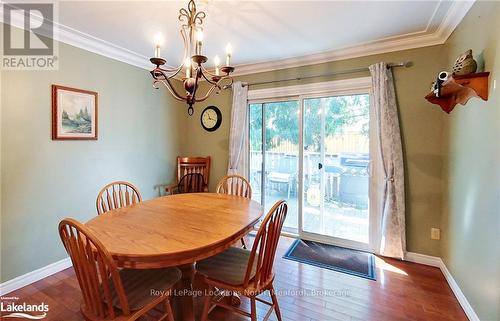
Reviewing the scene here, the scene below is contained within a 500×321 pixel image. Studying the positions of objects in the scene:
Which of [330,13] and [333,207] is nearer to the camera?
[330,13]

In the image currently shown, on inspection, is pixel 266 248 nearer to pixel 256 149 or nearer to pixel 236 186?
pixel 236 186

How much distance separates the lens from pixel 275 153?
140 inches

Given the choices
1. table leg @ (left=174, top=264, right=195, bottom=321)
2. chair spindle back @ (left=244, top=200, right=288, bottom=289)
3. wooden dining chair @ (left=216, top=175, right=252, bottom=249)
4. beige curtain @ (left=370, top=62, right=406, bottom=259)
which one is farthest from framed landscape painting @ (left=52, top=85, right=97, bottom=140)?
beige curtain @ (left=370, top=62, right=406, bottom=259)

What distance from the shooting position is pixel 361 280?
91.3 inches

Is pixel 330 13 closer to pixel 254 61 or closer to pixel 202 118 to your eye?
pixel 254 61

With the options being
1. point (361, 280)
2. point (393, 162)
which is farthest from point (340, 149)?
point (361, 280)

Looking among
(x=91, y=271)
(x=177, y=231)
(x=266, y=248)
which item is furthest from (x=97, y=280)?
(x=266, y=248)

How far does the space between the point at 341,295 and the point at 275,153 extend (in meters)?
1.98

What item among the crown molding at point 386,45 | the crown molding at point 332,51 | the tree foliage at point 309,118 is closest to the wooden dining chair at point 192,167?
the tree foliage at point 309,118

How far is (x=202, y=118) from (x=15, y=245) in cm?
265

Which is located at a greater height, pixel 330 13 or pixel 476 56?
pixel 330 13

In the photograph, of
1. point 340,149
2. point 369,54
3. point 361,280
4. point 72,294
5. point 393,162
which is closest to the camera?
point 72,294

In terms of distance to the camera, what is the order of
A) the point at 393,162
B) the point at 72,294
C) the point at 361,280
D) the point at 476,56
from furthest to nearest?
1. the point at 393,162
2. the point at 361,280
3. the point at 72,294
4. the point at 476,56

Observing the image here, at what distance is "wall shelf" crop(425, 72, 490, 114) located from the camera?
1593mm
